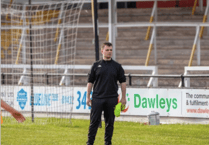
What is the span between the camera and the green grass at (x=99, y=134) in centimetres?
914

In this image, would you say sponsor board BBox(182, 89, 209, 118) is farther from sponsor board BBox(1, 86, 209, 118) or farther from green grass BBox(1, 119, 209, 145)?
green grass BBox(1, 119, 209, 145)

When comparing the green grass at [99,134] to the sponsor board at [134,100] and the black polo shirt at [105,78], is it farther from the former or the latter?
the black polo shirt at [105,78]

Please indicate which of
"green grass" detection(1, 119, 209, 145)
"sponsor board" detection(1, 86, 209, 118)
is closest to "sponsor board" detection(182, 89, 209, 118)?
"sponsor board" detection(1, 86, 209, 118)

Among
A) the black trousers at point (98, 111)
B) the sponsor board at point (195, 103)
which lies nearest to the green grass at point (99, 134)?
the sponsor board at point (195, 103)

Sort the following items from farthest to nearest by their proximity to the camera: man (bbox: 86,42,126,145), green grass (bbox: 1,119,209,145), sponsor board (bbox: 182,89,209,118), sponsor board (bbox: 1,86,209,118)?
sponsor board (bbox: 1,86,209,118)
sponsor board (bbox: 182,89,209,118)
green grass (bbox: 1,119,209,145)
man (bbox: 86,42,126,145)

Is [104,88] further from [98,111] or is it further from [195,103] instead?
[195,103]

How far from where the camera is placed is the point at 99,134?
10.2m

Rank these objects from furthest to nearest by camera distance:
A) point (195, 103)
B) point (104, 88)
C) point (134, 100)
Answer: point (134, 100) < point (195, 103) < point (104, 88)

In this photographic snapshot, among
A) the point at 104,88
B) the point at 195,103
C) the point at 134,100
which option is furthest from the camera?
the point at 134,100

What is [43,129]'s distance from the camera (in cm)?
1105

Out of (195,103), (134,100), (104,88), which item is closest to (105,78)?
(104,88)

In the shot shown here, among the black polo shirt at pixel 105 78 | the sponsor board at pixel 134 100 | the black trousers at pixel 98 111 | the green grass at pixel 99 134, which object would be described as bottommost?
the green grass at pixel 99 134

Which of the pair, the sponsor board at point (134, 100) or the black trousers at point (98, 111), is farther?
the sponsor board at point (134, 100)

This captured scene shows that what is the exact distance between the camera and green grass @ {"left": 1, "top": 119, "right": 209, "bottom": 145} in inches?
360
